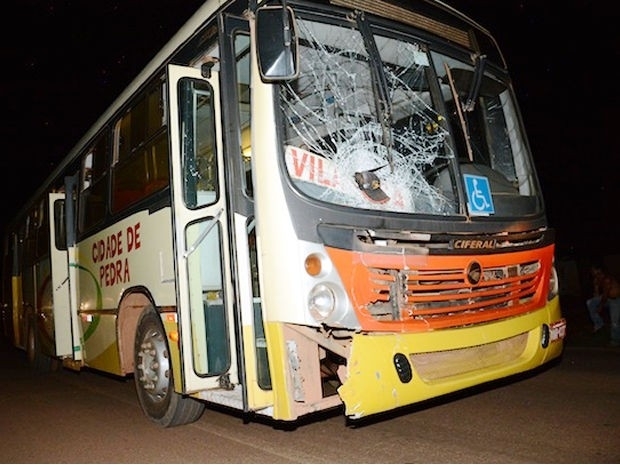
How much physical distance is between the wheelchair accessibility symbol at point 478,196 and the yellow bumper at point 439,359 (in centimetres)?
86

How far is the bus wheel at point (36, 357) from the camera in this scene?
9837 mm

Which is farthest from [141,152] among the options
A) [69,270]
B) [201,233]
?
[69,270]

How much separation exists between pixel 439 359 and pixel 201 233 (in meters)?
2.00

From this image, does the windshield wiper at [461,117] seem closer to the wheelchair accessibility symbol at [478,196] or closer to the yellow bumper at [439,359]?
the wheelchair accessibility symbol at [478,196]

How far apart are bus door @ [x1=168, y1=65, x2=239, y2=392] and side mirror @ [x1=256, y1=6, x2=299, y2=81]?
77cm

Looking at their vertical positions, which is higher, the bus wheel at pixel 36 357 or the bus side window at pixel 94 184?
the bus side window at pixel 94 184

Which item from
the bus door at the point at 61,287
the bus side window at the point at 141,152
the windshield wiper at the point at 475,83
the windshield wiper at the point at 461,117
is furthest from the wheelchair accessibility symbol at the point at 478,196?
the bus door at the point at 61,287

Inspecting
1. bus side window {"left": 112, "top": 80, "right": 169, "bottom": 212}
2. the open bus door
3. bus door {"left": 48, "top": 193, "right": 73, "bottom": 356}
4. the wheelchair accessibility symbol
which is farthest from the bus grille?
bus door {"left": 48, "top": 193, "right": 73, "bottom": 356}

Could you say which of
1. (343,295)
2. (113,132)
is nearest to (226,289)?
(343,295)

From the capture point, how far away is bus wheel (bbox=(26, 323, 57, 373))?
32.3 ft

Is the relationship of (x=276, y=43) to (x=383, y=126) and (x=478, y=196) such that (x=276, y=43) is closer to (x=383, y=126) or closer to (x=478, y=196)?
(x=383, y=126)

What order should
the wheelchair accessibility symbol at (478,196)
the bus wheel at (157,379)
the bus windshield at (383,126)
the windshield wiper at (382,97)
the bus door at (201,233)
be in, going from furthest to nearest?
the bus wheel at (157,379)
the wheelchair accessibility symbol at (478,196)
the bus door at (201,233)
the windshield wiper at (382,97)
the bus windshield at (383,126)

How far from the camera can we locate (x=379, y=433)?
476cm

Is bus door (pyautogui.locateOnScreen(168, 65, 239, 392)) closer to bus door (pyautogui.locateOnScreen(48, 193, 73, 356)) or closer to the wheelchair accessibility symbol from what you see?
the wheelchair accessibility symbol
